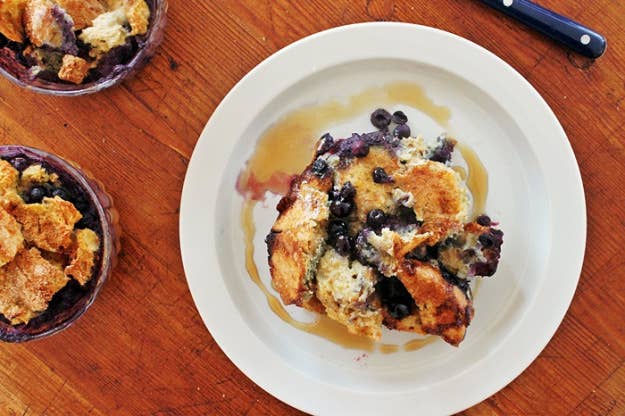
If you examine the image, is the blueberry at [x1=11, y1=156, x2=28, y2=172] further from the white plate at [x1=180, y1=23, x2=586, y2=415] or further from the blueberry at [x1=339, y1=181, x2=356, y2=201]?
the blueberry at [x1=339, y1=181, x2=356, y2=201]

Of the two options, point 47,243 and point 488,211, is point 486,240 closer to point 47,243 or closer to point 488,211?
point 488,211

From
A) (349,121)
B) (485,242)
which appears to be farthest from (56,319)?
→ (485,242)

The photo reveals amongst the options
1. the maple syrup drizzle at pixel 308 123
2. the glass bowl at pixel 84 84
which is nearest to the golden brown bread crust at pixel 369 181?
the maple syrup drizzle at pixel 308 123

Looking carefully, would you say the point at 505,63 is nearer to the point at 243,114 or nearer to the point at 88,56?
the point at 243,114

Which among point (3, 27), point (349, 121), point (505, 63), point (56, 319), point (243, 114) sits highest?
point (505, 63)

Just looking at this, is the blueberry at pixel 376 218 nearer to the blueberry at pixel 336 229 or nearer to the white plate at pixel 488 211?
the blueberry at pixel 336 229

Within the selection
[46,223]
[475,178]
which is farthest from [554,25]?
[46,223]

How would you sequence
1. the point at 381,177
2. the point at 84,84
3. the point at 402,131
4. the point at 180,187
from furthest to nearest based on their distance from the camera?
the point at 180,187
the point at 402,131
the point at 84,84
the point at 381,177
